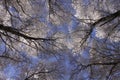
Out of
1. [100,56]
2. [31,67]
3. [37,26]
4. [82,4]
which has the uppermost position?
[82,4]

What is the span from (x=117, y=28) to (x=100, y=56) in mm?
1810

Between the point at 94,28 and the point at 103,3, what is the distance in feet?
4.19

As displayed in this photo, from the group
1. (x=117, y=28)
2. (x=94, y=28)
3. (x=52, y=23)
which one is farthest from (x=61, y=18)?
(x=117, y=28)

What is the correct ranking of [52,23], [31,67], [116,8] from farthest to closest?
1. [31,67]
2. [52,23]
3. [116,8]

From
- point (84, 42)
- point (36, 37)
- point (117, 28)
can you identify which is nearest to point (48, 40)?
point (36, 37)

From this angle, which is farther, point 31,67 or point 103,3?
point 31,67

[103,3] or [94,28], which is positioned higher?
[103,3]

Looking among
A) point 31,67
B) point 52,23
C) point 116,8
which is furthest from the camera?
point 31,67

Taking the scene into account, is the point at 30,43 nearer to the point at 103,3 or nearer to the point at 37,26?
the point at 37,26

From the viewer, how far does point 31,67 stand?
20.1m

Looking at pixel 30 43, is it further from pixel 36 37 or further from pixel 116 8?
pixel 116 8

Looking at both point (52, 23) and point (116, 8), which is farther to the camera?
point (52, 23)

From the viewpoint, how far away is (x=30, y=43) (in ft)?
55.1

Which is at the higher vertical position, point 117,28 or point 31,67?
point 117,28
